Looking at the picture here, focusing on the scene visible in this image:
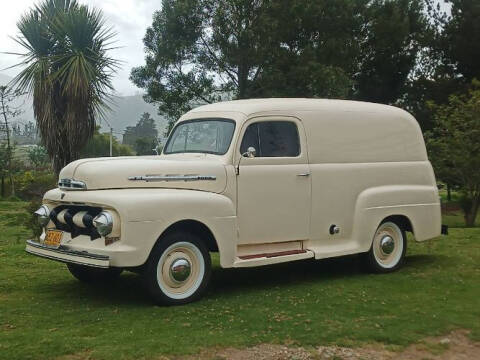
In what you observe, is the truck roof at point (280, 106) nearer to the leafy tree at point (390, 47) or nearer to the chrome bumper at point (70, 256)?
the chrome bumper at point (70, 256)

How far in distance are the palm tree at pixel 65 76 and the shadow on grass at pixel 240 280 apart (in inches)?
338

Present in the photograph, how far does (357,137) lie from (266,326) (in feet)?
10.6

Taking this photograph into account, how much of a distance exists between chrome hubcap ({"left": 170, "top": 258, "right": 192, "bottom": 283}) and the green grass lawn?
11.9 inches

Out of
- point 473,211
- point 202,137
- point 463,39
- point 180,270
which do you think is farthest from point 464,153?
point 180,270

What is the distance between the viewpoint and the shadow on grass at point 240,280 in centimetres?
630

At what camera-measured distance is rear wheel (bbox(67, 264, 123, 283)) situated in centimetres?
696

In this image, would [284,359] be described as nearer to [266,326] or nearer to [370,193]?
[266,326]

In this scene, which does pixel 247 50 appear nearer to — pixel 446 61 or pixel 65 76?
pixel 65 76

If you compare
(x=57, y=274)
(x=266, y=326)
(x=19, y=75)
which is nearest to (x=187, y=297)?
(x=266, y=326)

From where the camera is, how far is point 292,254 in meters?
6.72

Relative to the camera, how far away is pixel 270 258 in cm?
649

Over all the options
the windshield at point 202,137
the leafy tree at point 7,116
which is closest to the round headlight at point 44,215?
the windshield at point 202,137

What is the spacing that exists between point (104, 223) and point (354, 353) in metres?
2.44

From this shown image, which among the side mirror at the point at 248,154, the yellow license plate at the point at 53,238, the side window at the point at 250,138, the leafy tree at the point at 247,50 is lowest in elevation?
the yellow license plate at the point at 53,238
